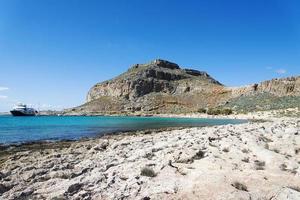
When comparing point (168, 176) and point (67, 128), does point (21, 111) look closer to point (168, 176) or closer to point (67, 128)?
point (67, 128)

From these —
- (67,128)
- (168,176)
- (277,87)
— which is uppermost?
(277,87)

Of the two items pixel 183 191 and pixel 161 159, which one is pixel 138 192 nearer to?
pixel 183 191

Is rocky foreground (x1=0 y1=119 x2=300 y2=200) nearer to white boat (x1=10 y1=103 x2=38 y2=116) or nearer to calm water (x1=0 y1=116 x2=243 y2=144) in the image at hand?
calm water (x1=0 y1=116 x2=243 y2=144)

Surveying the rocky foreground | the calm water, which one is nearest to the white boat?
the calm water

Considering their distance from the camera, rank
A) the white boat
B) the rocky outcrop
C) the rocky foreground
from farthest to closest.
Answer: the white boat < the rocky outcrop < the rocky foreground

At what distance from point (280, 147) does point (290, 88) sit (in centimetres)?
13015

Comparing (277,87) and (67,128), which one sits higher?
(277,87)

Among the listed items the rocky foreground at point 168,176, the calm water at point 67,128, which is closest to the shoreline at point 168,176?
the rocky foreground at point 168,176

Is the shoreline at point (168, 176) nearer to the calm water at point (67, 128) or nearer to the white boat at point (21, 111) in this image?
the calm water at point (67, 128)

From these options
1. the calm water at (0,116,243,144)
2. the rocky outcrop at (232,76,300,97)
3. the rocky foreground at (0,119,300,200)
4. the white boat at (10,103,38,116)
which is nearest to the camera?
the rocky foreground at (0,119,300,200)

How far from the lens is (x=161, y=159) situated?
13281 mm

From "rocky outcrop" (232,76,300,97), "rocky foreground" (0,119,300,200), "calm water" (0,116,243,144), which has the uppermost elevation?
"rocky outcrop" (232,76,300,97)

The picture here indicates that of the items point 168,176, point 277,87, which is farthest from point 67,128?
point 277,87

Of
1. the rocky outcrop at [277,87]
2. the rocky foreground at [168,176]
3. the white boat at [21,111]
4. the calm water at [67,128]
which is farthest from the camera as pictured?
the white boat at [21,111]
